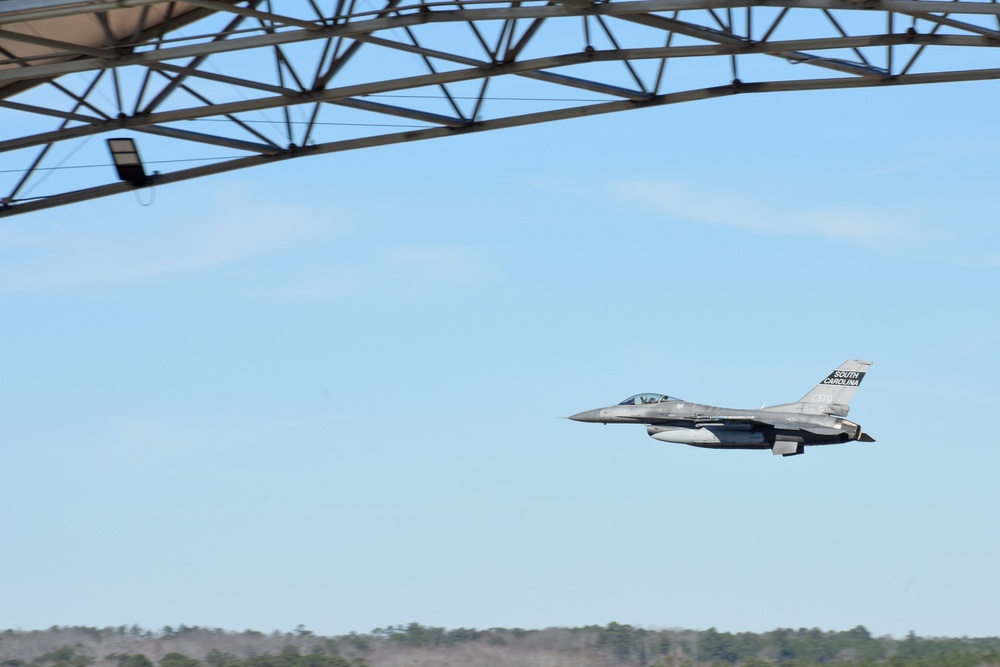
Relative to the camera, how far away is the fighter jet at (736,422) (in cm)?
4325

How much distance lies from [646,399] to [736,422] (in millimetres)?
2953

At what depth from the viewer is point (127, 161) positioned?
18.4 m

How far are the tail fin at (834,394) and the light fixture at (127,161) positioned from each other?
29263 millimetres

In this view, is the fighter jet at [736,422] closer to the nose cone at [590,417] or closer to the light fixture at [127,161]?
the nose cone at [590,417]

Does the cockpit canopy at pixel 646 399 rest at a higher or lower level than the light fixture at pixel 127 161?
higher

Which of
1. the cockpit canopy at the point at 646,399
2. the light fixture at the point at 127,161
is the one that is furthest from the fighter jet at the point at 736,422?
the light fixture at the point at 127,161

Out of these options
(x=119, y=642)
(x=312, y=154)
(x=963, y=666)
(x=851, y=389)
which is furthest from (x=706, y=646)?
(x=312, y=154)

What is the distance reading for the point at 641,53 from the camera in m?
16.6

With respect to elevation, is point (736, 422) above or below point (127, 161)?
above

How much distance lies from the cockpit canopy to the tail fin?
3396 millimetres

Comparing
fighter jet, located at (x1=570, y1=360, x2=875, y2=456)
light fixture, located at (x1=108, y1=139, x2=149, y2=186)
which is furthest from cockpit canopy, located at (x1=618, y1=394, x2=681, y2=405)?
light fixture, located at (x1=108, y1=139, x2=149, y2=186)

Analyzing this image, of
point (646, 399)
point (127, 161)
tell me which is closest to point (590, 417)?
point (646, 399)

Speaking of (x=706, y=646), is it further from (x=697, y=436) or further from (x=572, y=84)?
(x=572, y=84)

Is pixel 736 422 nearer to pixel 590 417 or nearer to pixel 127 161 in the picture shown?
pixel 590 417
